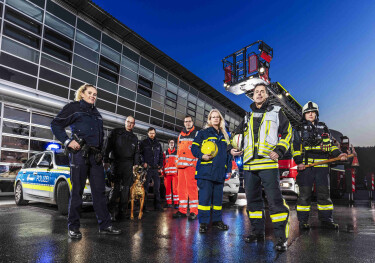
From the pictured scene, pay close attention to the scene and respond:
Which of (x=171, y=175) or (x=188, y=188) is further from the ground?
(x=171, y=175)

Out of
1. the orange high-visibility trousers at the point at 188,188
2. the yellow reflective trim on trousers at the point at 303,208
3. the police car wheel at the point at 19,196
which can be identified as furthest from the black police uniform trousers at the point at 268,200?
the police car wheel at the point at 19,196

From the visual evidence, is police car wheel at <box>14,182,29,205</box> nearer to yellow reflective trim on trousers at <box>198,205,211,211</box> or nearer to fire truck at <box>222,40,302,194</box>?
yellow reflective trim on trousers at <box>198,205,211,211</box>

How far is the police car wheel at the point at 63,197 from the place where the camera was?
19.0 ft

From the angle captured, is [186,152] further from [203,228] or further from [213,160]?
[203,228]

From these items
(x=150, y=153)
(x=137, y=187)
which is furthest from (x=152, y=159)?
(x=137, y=187)

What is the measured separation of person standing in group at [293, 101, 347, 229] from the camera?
4.57m

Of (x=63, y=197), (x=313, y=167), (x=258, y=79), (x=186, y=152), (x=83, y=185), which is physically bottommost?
(x=63, y=197)

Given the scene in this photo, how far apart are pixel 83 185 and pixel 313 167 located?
368 centimetres

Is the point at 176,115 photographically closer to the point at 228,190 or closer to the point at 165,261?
the point at 228,190

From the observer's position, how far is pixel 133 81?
18484 mm

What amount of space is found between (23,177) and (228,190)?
234 inches

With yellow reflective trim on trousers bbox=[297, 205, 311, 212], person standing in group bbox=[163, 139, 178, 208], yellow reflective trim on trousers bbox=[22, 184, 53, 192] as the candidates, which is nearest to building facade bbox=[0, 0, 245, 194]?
yellow reflective trim on trousers bbox=[22, 184, 53, 192]

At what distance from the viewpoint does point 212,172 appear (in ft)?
14.3

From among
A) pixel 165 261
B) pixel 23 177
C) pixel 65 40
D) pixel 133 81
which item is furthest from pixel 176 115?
pixel 165 261
